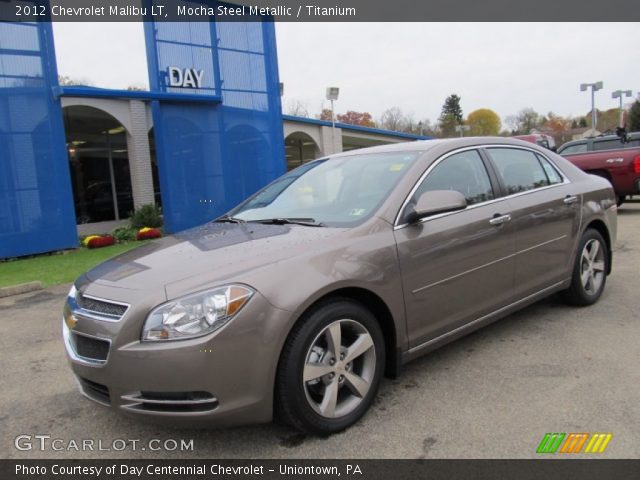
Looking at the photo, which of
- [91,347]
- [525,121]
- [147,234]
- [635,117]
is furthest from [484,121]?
[91,347]

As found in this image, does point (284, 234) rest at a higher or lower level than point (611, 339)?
higher

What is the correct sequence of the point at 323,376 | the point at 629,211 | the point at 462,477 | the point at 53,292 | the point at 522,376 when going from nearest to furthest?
the point at 462,477
the point at 323,376
the point at 522,376
the point at 53,292
the point at 629,211

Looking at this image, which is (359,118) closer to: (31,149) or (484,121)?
(484,121)

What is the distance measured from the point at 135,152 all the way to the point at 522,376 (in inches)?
569

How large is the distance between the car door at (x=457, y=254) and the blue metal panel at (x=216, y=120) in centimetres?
997

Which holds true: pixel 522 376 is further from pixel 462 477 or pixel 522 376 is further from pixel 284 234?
pixel 284 234

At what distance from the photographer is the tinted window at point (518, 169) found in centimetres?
406

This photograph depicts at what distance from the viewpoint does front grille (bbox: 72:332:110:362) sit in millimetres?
2531

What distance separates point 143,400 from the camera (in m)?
2.46

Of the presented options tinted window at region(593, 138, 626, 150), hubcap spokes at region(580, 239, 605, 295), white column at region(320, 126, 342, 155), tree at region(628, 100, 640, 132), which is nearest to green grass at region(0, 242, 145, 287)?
hubcap spokes at region(580, 239, 605, 295)

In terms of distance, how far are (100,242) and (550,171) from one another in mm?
10216

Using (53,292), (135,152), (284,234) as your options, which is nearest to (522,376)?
(284,234)

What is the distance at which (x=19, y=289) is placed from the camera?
6.90 m

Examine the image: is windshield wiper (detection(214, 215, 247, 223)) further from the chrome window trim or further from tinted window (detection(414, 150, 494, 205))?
tinted window (detection(414, 150, 494, 205))
